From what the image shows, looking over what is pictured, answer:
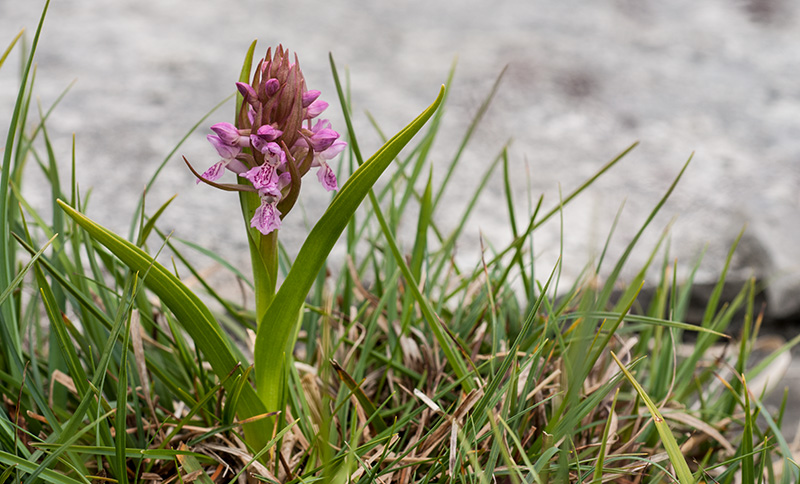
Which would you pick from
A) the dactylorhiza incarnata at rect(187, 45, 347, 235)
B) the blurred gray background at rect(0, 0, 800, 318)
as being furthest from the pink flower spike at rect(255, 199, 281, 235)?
the blurred gray background at rect(0, 0, 800, 318)

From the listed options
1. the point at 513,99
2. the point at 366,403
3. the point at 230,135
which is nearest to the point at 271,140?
the point at 230,135

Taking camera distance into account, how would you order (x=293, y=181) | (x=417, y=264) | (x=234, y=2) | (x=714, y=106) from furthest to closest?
(x=234, y=2), (x=714, y=106), (x=417, y=264), (x=293, y=181)

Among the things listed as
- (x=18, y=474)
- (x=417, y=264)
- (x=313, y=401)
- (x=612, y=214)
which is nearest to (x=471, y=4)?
(x=612, y=214)

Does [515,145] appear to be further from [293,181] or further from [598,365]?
[293,181]

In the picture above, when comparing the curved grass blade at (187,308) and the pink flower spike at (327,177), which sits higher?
the pink flower spike at (327,177)

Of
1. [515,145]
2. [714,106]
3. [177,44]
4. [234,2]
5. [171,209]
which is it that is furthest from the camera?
[234,2]

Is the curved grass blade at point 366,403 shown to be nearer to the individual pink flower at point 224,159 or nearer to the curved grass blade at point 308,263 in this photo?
the curved grass blade at point 308,263

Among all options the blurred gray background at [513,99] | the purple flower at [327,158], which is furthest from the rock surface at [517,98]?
the purple flower at [327,158]
